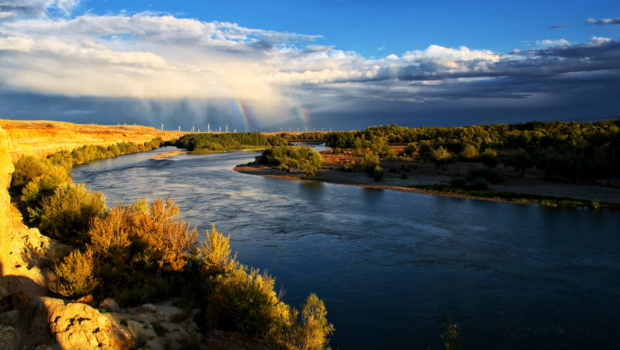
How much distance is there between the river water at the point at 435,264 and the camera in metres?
11.0

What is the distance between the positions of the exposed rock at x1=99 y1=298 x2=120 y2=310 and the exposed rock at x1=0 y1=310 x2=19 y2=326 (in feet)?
6.59

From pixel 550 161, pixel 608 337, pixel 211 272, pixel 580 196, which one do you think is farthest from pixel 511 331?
pixel 550 161

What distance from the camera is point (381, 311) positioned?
1187 centimetres

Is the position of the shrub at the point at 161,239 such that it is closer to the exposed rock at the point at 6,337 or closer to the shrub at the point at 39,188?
the exposed rock at the point at 6,337

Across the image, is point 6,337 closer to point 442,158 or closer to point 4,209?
point 4,209

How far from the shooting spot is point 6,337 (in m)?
5.98

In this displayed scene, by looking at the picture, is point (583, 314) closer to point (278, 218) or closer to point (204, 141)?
point (278, 218)

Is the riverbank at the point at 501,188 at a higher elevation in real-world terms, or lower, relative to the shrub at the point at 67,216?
lower

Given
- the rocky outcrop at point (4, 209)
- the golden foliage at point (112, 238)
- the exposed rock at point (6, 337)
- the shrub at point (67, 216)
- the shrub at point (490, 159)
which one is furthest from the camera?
the shrub at point (490, 159)

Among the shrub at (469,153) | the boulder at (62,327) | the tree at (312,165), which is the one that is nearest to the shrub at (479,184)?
the tree at (312,165)

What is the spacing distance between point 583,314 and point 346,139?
71.4 m

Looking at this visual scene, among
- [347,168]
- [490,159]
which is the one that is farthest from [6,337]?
[490,159]

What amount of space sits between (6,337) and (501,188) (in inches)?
1433

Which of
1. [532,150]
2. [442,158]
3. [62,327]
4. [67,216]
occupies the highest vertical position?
[532,150]
